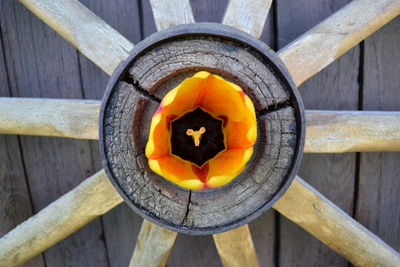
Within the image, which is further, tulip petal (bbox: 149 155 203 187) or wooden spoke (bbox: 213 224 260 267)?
wooden spoke (bbox: 213 224 260 267)

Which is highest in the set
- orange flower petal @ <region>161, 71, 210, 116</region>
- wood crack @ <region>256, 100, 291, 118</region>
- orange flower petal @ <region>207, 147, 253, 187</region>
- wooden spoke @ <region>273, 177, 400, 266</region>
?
orange flower petal @ <region>161, 71, 210, 116</region>

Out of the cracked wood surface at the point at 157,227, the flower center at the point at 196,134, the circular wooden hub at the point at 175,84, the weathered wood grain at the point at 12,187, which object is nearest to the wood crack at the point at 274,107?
the circular wooden hub at the point at 175,84

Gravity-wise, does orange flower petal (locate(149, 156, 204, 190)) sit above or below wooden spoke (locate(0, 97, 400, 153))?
below

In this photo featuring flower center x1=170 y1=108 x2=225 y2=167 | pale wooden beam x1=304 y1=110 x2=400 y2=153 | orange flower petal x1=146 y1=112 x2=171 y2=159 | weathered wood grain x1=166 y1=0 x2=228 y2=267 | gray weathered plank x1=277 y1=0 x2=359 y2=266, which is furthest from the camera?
weathered wood grain x1=166 y1=0 x2=228 y2=267

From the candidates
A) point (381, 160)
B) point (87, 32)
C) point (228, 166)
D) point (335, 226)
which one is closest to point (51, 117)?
point (87, 32)

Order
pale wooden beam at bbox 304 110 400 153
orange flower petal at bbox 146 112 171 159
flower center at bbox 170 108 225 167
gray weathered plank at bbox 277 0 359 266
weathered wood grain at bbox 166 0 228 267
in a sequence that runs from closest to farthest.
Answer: orange flower petal at bbox 146 112 171 159 < flower center at bbox 170 108 225 167 < pale wooden beam at bbox 304 110 400 153 < gray weathered plank at bbox 277 0 359 266 < weathered wood grain at bbox 166 0 228 267

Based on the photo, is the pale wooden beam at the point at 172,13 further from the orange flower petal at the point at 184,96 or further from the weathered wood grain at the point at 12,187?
the weathered wood grain at the point at 12,187

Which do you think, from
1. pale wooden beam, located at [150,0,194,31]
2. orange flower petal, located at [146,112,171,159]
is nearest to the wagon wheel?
pale wooden beam, located at [150,0,194,31]

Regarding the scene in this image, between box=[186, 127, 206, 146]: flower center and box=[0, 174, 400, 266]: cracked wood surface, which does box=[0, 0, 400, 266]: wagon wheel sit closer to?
box=[0, 174, 400, 266]: cracked wood surface
